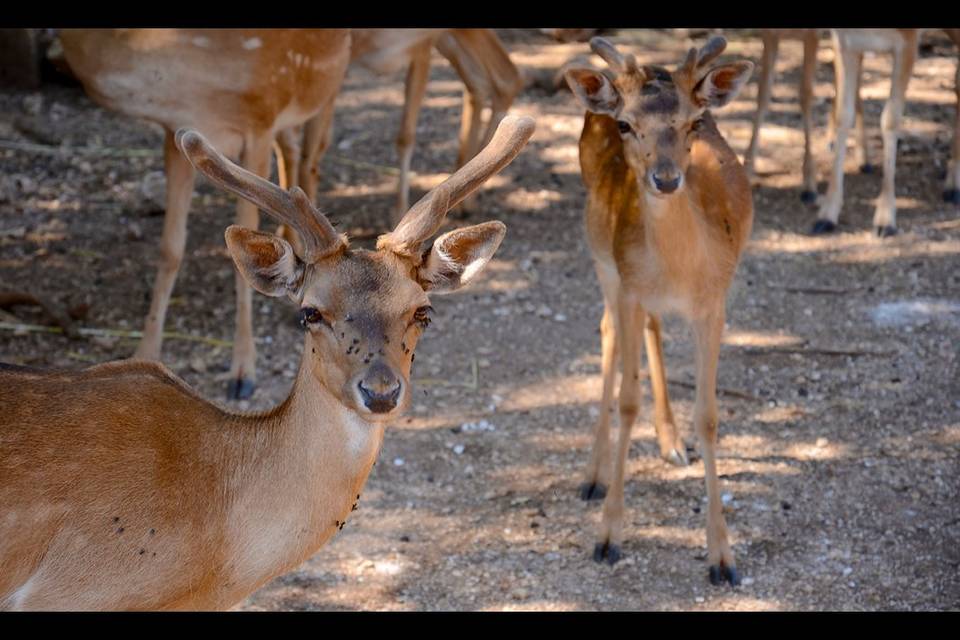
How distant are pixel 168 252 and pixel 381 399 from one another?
3.66m

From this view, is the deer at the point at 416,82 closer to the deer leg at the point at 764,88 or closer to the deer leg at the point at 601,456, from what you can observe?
the deer leg at the point at 764,88

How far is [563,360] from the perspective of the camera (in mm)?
7449

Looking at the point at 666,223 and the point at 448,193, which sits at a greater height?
the point at 448,193

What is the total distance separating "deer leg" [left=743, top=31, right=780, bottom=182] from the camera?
9391 mm

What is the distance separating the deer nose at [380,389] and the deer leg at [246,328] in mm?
3459

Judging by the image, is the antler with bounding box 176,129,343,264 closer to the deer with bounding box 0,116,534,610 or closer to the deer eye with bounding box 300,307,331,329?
the deer with bounding box 0,116,534,610

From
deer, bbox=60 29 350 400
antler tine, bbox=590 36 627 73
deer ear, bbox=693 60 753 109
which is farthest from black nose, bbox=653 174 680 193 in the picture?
deer, bbox=60 29 350 400

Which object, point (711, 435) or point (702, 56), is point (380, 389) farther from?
point (702, 56)

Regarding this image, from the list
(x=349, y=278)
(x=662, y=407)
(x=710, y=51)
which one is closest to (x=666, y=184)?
(x=710, y=51)

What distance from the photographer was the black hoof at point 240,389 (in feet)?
23.5

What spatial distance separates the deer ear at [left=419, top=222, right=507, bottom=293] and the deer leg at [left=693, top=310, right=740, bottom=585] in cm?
174

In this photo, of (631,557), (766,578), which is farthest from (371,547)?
(766,578)
